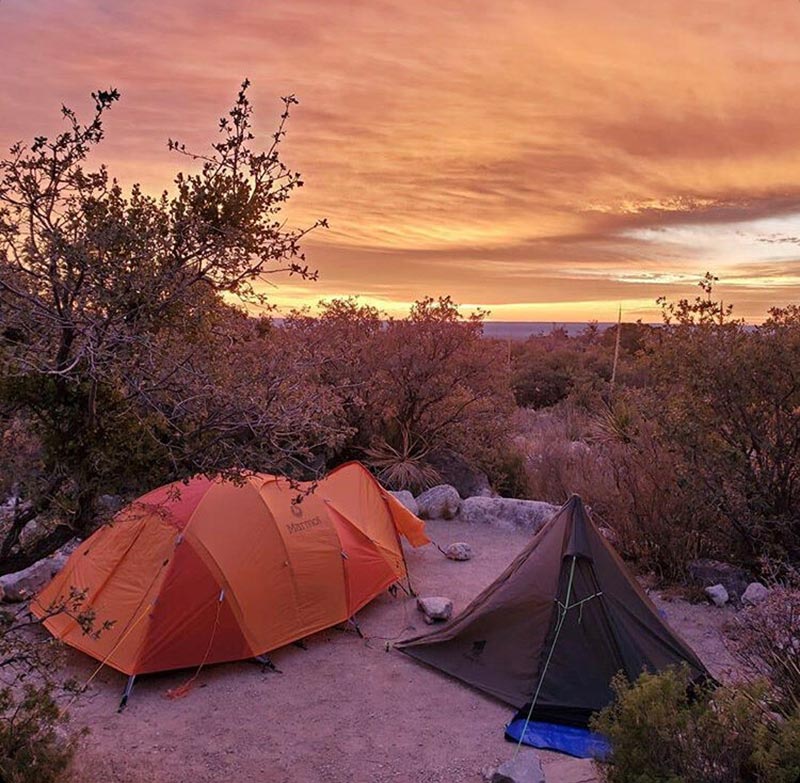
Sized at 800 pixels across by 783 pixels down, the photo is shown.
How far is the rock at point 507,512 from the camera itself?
1185 cm

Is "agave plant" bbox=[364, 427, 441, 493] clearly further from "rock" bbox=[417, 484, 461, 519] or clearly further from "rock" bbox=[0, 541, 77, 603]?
"rock" bbox=[0, 541, 77, 603]

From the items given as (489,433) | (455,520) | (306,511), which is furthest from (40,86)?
(489,433)

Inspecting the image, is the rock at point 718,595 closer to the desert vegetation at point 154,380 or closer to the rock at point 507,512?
the rock at point 507,512

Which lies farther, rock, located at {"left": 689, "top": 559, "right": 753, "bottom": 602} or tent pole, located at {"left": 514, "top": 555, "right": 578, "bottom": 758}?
rock, located at {"left": 689, "top": 559, "right": 753, "bottom": 602}

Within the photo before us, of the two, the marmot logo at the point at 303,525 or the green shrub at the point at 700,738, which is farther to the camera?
the marmot logo at the point at 303,525

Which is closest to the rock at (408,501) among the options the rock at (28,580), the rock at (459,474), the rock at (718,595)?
the rock at (459,474)

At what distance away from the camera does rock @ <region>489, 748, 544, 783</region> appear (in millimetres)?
4750

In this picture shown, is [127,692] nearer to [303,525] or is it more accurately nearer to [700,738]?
[303,525]

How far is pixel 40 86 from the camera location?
475 cm

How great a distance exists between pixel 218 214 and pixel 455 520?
929cm

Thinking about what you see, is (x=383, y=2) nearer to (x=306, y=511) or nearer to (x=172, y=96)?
(x=172, y=96)

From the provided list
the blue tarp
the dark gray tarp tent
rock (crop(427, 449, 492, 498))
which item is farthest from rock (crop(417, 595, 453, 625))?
rock (crop(427, 449, 492, 498))

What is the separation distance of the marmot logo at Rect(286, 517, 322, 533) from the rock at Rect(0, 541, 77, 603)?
8.61 ft

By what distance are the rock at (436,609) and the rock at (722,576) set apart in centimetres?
336
